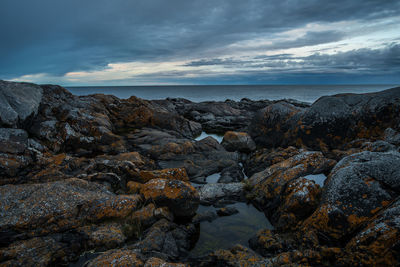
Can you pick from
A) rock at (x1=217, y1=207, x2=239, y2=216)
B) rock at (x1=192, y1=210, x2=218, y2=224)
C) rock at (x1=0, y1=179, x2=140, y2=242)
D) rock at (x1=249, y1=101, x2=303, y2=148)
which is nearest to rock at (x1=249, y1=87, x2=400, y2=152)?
rock at (x1=249, y1=101, x2=303, y2=148)

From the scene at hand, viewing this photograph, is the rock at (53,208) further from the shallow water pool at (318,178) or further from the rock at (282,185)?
the shallow water pool at (318,178)

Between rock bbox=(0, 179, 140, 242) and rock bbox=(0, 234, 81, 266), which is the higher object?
rock bbox=(0, 179, 140, 242)

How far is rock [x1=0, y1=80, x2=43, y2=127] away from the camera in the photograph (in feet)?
46.9

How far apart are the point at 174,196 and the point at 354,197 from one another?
19.6ft

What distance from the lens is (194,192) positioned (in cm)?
950

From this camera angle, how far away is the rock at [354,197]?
6152 mm

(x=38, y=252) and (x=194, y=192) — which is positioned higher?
(x=194, y=192)

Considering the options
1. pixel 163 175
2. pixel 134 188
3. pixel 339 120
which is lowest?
pixel 134 188

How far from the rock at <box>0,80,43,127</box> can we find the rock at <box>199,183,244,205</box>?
12.8m

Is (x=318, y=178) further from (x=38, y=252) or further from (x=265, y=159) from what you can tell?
(x=38, y=252)

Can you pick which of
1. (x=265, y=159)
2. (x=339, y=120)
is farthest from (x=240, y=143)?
(x=339, y=120)

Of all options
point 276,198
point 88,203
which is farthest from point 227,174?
point 88,203

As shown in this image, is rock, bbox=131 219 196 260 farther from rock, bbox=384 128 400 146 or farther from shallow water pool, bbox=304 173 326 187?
rock, bbox=384 128 400 146

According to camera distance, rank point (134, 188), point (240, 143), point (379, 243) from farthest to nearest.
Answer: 1. point (240, 143)
2. point (134, 188)
3. point (379, 243)
